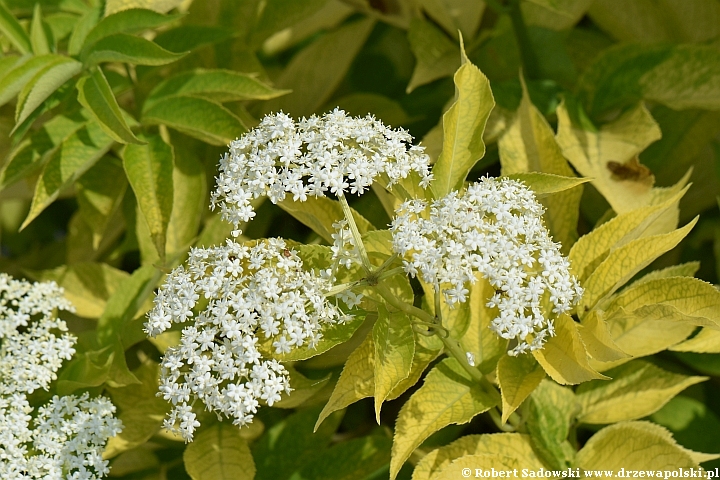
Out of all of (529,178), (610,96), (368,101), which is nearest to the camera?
(529,178)

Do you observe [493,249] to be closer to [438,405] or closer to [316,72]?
[438,405]

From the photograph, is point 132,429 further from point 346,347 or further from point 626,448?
point 626,448

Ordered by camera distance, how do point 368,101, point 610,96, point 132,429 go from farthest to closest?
1. point 368,101
2. point 610,96
3. point 132,429

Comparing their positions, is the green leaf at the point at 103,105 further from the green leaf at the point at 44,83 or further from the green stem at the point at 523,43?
the green stem at the point at 523,43

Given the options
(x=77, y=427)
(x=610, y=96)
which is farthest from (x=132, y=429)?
(x=610, y=96)

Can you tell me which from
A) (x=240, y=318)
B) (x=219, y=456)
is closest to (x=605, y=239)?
(x=240, y=318)

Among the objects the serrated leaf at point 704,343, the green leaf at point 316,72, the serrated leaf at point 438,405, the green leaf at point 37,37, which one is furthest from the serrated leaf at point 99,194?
the serrated leaf at point 704,343

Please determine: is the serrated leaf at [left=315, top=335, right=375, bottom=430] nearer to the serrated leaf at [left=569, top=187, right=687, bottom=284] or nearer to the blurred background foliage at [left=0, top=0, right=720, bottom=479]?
the blurred background foliage at [left=0, top=0, right=720, bottom=479]

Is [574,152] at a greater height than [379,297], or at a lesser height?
greater
